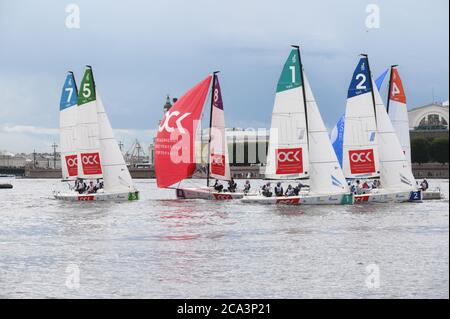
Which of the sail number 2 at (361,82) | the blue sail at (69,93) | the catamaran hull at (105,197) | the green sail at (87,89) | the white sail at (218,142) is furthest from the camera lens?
the blue sail at (69,93)

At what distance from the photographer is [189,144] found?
48656 millimetres

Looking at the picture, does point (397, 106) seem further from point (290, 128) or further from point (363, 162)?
point (290, 128)

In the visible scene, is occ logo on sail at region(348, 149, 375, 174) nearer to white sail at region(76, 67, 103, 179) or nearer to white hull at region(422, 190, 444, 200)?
white hull at region(422, 190, 444, 200)

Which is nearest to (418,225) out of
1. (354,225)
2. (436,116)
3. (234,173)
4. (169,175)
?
(354,225)

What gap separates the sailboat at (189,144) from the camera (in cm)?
4797

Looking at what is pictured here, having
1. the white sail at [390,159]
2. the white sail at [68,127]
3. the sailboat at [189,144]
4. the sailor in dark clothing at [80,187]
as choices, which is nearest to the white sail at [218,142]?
the sailboat at [189,144]

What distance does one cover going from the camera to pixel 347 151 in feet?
148

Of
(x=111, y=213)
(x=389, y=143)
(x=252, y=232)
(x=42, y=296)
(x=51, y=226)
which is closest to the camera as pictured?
(x=42, y=296)

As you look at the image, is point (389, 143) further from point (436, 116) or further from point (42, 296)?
point (436, 116)

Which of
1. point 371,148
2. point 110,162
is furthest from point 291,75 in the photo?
point 110,162

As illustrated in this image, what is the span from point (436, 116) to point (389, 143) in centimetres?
13546

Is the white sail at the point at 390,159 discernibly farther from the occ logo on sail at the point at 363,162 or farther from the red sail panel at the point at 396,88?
the red sail panel at the point at 396,88

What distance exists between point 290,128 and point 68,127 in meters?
13.6

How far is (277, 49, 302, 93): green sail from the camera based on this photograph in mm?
42688
